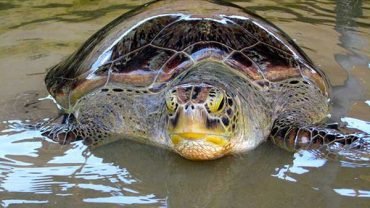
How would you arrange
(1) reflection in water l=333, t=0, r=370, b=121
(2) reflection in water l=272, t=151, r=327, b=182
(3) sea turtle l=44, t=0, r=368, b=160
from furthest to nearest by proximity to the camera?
(1) reflection in water l=333, t=0, r=370, b=121 → (3) sea turtle l=44, t=0, r=368, b=160 → (2) reflection in water l=272, t=151, r=327, b=182

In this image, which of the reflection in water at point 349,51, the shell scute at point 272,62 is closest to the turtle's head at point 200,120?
the shell scute at point 272,62

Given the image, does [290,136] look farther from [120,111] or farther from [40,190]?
[40,190]

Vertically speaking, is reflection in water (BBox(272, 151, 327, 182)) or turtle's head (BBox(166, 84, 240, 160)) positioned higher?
turtle's head (BBox(166, 84, 240, 160))

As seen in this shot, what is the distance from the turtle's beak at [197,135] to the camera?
9.99 ft

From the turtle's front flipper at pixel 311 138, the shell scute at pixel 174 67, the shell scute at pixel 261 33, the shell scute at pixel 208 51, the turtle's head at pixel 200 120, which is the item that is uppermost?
the shell scute at pixel 261 33

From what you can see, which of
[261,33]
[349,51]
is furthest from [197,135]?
[349,51]

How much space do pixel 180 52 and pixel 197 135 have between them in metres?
0.94

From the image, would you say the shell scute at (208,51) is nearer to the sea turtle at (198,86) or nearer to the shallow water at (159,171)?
the sea turtle at (198,86)

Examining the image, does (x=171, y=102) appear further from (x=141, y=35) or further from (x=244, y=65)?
(x=141, y=35)

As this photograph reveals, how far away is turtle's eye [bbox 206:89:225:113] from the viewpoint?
3.08 m

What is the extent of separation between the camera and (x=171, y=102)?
314 cm

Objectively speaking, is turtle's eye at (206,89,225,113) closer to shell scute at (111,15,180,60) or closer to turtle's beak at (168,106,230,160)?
turtle's beak at (168,106,230,160)

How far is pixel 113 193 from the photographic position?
2986 mm

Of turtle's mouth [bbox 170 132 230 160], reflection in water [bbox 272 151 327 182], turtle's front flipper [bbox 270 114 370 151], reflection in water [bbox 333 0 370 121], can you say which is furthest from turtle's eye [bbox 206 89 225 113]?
reflection in water [bbox 333 0 370 121]
